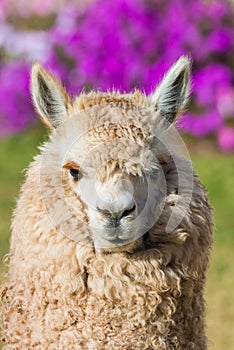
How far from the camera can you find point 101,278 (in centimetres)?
415

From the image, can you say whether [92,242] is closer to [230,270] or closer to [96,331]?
A: [96,331]

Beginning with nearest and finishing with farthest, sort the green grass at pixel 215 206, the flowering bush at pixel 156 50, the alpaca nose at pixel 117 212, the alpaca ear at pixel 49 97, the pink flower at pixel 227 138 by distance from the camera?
the alpaca nose at pixel 117 212, the alpaca ear at pixel 49 97, the green grass at pixel 215 206, the pink flower at pixel 227 138, the flowering bush at pixel 156 50

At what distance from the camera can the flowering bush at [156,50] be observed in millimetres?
13594

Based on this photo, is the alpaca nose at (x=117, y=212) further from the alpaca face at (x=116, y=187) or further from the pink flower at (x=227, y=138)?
the pink flower at (x=227, y=138)

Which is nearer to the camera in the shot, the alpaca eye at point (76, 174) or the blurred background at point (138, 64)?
the alpaca eye at point (76, 174)

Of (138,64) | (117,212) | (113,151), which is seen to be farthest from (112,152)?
(138,64)

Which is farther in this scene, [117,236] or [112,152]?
[112,152]

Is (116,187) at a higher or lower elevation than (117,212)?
higher

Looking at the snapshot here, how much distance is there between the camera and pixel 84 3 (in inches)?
659

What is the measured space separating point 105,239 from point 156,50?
10.3 meters

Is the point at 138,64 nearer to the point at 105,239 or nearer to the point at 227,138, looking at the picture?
the point at 227,138

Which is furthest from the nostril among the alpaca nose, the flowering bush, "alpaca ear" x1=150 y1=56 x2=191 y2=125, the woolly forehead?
the flowering bush

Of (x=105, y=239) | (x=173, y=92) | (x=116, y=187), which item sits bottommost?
(x=105, y=239)

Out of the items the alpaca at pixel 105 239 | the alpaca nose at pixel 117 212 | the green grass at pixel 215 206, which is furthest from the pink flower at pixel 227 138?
the alpaca nose at pixel 117 212
